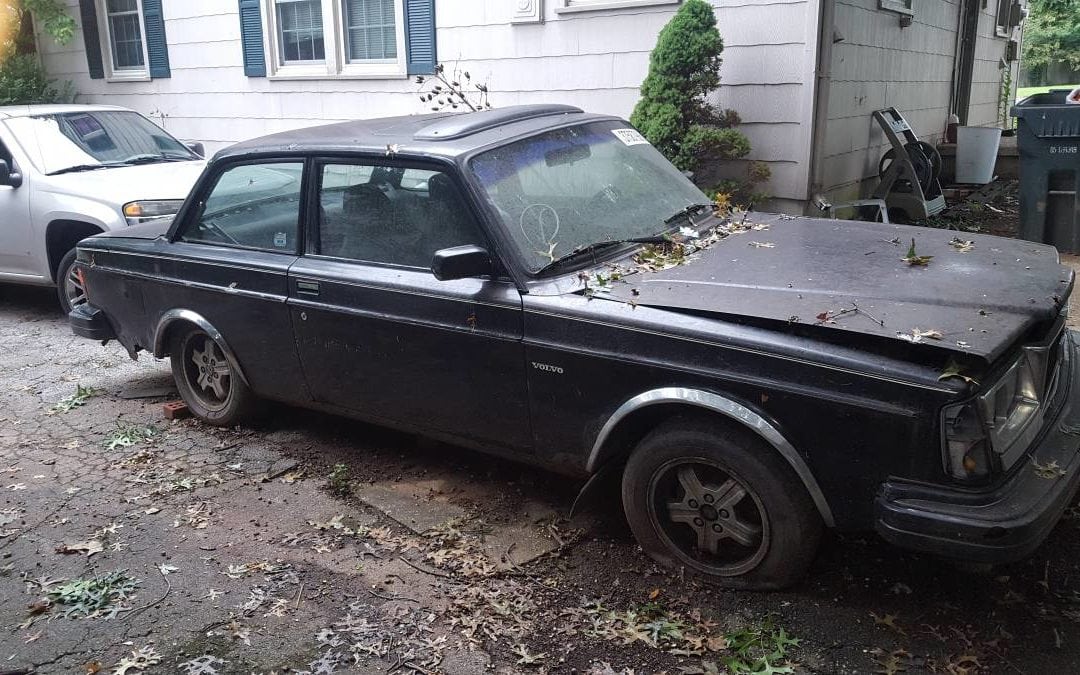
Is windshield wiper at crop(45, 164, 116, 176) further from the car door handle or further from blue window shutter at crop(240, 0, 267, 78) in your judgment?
the car door handle

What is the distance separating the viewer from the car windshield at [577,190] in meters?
3.78

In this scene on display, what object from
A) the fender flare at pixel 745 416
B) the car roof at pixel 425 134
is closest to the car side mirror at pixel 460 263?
the car roof at pixel 425 134

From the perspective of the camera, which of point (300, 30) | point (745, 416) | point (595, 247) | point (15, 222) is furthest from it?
point (300, 30)

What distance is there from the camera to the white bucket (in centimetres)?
992

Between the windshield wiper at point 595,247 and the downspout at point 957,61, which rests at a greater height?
the downspout at point 957,61

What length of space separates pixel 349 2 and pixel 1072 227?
7632 mm

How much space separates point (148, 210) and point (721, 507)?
5.60 meters

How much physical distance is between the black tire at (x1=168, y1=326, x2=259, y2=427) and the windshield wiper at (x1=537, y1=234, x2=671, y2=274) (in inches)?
83.9

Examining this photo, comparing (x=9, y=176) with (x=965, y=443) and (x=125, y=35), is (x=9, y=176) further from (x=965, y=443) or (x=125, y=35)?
(x=965, y=443)

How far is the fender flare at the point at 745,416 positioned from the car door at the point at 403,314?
59cm

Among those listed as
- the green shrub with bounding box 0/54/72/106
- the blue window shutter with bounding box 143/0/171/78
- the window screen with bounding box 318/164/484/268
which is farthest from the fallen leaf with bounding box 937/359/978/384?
the green shrub with bounding box 0/54/72/106

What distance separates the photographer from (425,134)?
409 centimetres

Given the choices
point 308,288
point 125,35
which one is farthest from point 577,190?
point 125,35

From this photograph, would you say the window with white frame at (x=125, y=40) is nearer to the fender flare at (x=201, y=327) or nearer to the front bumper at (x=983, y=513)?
the fender flare at (x=201, y=327)
